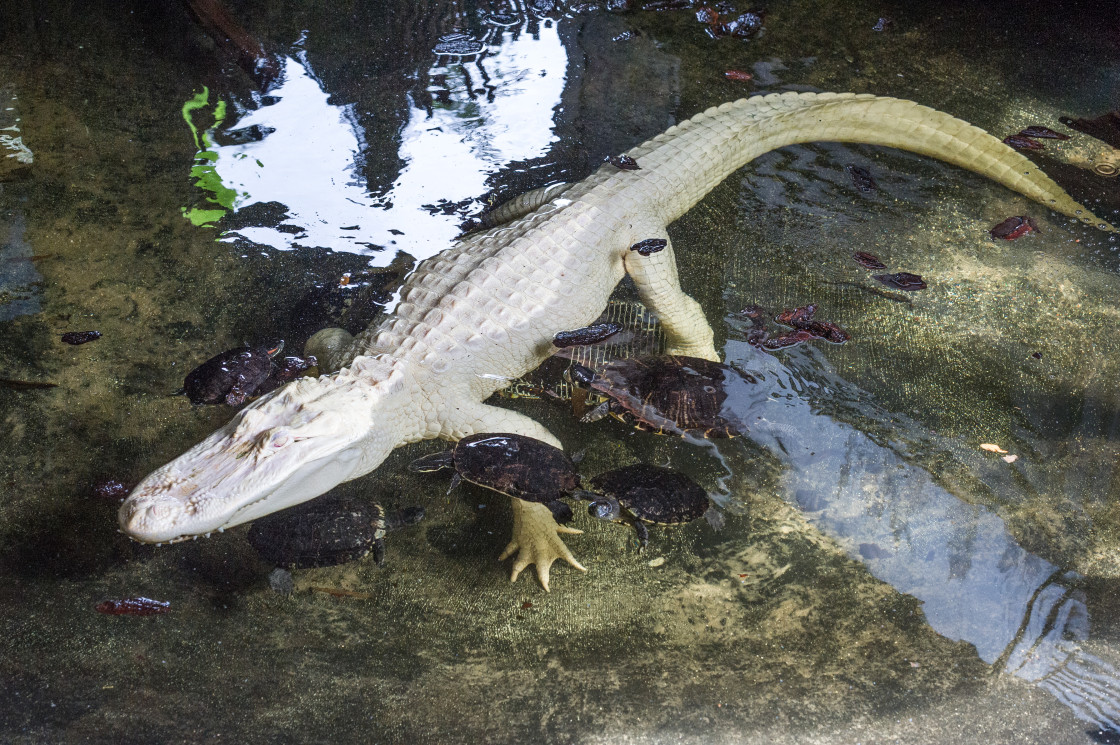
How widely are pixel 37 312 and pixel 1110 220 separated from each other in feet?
17.8

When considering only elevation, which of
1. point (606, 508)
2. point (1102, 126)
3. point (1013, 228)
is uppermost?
point (1102, 126)

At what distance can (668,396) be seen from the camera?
8.95 feet

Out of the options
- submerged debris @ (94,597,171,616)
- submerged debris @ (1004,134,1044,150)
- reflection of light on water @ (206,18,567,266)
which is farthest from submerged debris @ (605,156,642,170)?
submerged debris @ (94,597,171,616)

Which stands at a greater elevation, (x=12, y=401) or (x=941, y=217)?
(x=941, y=217)

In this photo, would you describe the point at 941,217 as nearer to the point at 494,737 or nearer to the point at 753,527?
the point at 753,527

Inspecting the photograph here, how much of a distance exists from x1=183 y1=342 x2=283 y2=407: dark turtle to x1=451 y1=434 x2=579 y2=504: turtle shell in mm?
930

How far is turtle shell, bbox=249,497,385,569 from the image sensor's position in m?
2.29

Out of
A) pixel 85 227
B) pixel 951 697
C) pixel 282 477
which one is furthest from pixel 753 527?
pixel 85 227

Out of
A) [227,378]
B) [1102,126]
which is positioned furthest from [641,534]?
[1102,126]

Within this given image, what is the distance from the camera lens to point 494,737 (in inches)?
72.4

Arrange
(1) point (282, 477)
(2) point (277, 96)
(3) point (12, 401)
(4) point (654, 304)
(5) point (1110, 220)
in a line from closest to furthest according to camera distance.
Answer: (1) point (282, 477) < (3) point (12, 401) < (4) point (654, 304) < (5) point (1110, 220) < (2) point (277, 96)

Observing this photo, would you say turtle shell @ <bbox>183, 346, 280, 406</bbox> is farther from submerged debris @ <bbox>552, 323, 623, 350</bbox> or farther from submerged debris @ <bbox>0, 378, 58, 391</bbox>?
submerged debris @ <bbox>552, 323, 623, 350</bbox>

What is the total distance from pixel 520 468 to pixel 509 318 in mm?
773

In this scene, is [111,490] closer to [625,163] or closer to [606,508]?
[606,508]
